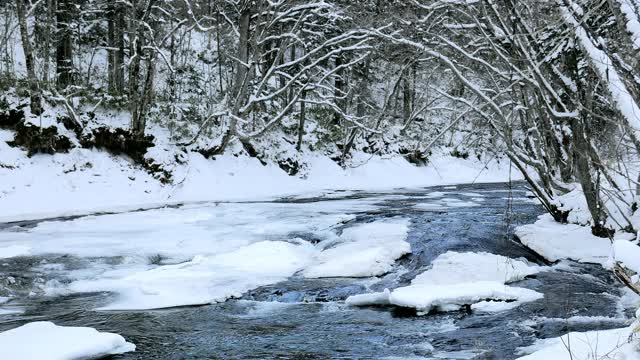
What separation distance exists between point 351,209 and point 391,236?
394cm

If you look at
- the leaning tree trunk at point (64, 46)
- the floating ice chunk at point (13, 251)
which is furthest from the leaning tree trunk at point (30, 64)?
the floating ice chunk at point (13, 251)

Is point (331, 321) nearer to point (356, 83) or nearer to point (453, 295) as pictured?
point (453, 295)

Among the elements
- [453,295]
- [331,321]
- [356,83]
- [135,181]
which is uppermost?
[356,83]

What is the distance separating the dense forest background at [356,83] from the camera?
7.85 meters

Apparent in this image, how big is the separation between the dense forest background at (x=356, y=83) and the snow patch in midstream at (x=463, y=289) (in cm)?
157

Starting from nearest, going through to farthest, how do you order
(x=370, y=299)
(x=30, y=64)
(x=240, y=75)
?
1. (x=370, y=299)
2. (x=30, y=64)
3. (x=240, y=75)

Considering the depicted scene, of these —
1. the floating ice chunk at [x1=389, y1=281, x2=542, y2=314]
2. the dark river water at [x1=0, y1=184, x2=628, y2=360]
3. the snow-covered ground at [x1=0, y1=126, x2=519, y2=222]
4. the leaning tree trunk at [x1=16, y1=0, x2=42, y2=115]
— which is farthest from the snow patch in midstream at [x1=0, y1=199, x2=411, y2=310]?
the leaning tree trunk at [x1=16, y1=0, x2=42, y2=115]

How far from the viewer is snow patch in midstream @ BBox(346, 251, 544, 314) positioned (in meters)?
6.56

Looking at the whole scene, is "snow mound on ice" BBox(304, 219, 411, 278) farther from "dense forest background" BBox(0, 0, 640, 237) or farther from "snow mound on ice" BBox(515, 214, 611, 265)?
"snow mound on ice" BBox(515, 214, 611, 265)

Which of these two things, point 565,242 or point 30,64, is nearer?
point 565,242

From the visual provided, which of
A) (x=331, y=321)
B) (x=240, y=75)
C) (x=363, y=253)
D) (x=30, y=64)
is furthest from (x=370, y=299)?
(x=240, y=75)

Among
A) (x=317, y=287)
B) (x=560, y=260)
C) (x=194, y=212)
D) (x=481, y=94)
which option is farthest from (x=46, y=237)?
(x=560, y=260)

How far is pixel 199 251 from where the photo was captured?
376 inches

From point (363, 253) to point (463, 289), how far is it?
7.51ft
